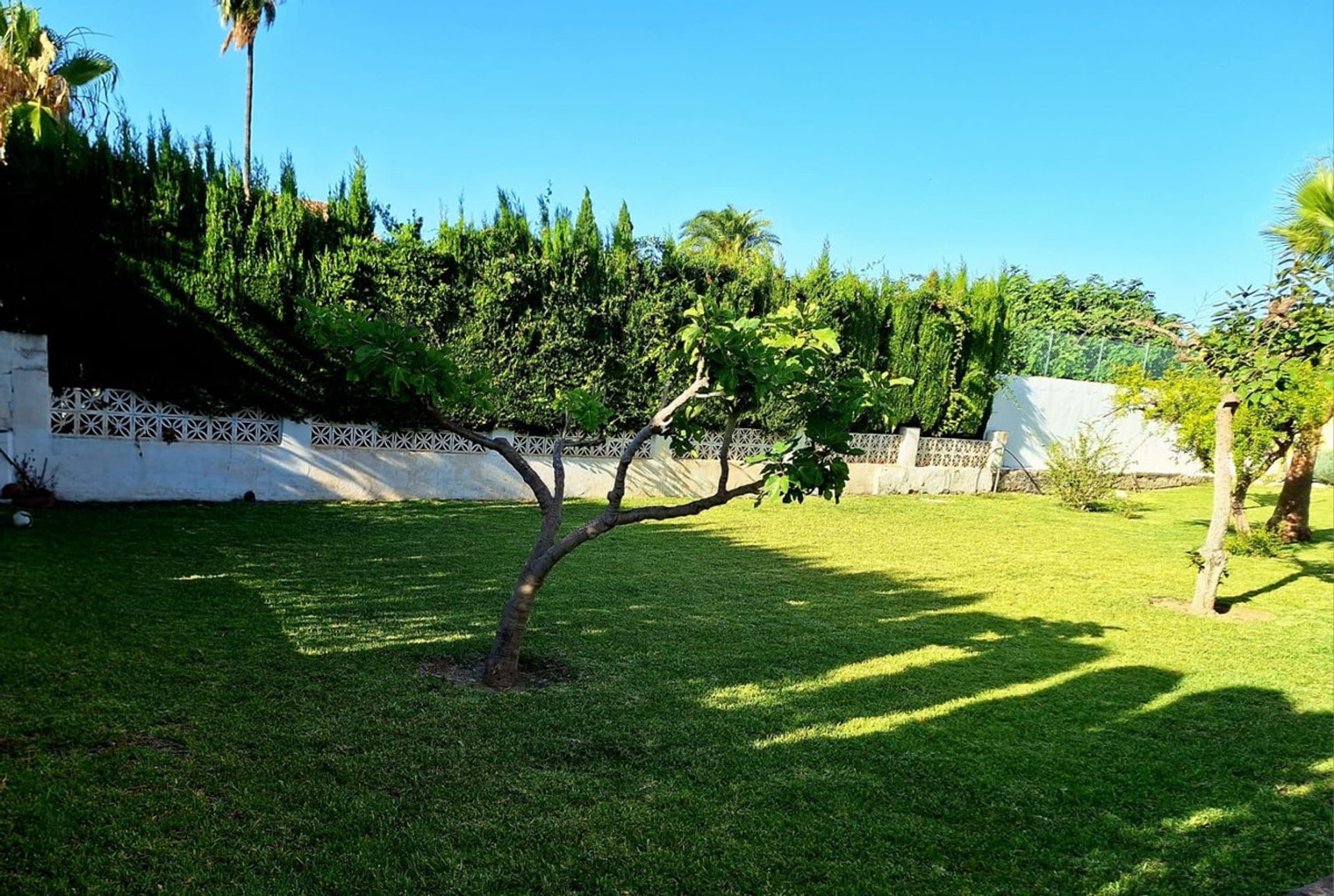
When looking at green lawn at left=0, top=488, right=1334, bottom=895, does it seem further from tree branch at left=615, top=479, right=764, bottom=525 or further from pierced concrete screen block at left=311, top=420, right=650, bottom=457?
pierced concrete screen block at left=311, top=420, right=650, bottom=457

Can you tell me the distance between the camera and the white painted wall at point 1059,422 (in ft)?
60.3

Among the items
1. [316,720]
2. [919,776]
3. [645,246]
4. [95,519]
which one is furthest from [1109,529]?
[95,519]

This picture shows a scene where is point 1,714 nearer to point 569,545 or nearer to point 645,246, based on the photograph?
point 569,545

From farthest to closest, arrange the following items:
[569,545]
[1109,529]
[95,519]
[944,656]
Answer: [1109,529] < [95,519] < [944,656] < [569,545]

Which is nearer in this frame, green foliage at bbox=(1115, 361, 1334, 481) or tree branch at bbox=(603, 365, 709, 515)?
tree branch at bbox=(603, 365, 709, 515)

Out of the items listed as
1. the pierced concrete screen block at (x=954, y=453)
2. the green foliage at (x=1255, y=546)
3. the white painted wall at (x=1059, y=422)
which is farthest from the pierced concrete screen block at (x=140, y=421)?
the white painted wall at (x=1059, y=422)

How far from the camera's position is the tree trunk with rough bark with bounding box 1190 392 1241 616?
7520mm

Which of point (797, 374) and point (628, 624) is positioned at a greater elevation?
point (797, 374)

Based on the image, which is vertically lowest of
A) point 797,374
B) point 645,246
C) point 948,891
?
point 948,891

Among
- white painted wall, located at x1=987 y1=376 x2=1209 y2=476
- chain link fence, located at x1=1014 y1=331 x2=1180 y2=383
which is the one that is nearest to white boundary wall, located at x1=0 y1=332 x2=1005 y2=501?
white painted wall, located at x1=987 y1=376 x2=1209 y2=476

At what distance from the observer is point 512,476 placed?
12.2 metres

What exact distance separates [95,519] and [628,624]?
5.84 metres

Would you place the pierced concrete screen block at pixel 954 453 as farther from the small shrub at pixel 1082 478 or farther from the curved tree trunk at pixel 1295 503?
the curved tree trunk at pixel 1295 503

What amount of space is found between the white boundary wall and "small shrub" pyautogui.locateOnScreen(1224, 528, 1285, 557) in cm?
732
